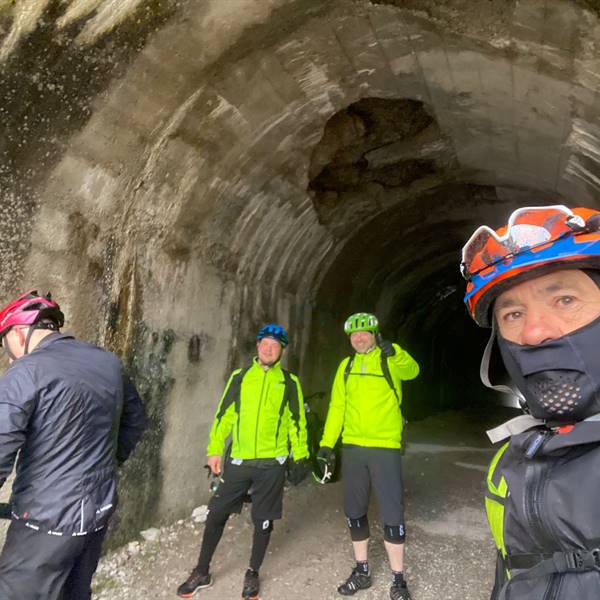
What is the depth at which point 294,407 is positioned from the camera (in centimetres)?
462

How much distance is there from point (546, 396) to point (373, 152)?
5241mm

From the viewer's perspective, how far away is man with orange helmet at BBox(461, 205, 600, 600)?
4.09 feet

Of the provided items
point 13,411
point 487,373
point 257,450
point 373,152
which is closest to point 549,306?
point 487,373

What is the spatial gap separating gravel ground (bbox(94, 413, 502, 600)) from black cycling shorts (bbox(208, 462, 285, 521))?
1.89 ft

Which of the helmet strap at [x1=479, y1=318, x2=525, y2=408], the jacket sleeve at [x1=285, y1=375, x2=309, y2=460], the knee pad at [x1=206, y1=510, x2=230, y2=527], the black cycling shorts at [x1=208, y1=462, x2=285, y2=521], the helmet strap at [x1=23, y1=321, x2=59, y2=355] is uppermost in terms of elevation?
the helmet strap at [x1=23, y1=321, x2=59, y2=355]

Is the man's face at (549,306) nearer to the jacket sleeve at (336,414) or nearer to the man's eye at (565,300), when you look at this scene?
the man's eye at (565,300)

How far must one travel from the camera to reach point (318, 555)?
4836mm

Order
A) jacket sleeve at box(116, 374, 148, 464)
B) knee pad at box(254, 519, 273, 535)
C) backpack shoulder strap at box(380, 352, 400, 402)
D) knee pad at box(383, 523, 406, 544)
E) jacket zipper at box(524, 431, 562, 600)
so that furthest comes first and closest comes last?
backpack shoulder strap at box(380, 352, 400, 402), knee pad at box(254, 519, 273, 535), knee pad at box(383, 523, 406, 544), jacket sleeve at box(116, 374, 148, 464), jacket zipper at box(524, 431, 562, 600)

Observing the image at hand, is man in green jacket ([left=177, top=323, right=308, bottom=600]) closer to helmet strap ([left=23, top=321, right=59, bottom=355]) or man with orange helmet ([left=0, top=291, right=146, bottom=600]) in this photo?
man with orange helmet ([left=0, top=291, right=146, bottom=600])

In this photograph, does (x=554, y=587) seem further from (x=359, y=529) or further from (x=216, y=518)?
(x=216, y=518)

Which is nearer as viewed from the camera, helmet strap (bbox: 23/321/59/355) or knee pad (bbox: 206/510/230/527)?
helmet strap (bbox: 23/321/59/355)

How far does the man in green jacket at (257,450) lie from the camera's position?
14.0ft

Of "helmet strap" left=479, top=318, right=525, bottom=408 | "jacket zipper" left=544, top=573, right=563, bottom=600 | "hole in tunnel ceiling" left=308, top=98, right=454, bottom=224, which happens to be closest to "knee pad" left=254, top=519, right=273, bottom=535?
"helmet strap" left=479, top=318, right=525, bottom=408

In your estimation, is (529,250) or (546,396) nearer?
(546,396)
